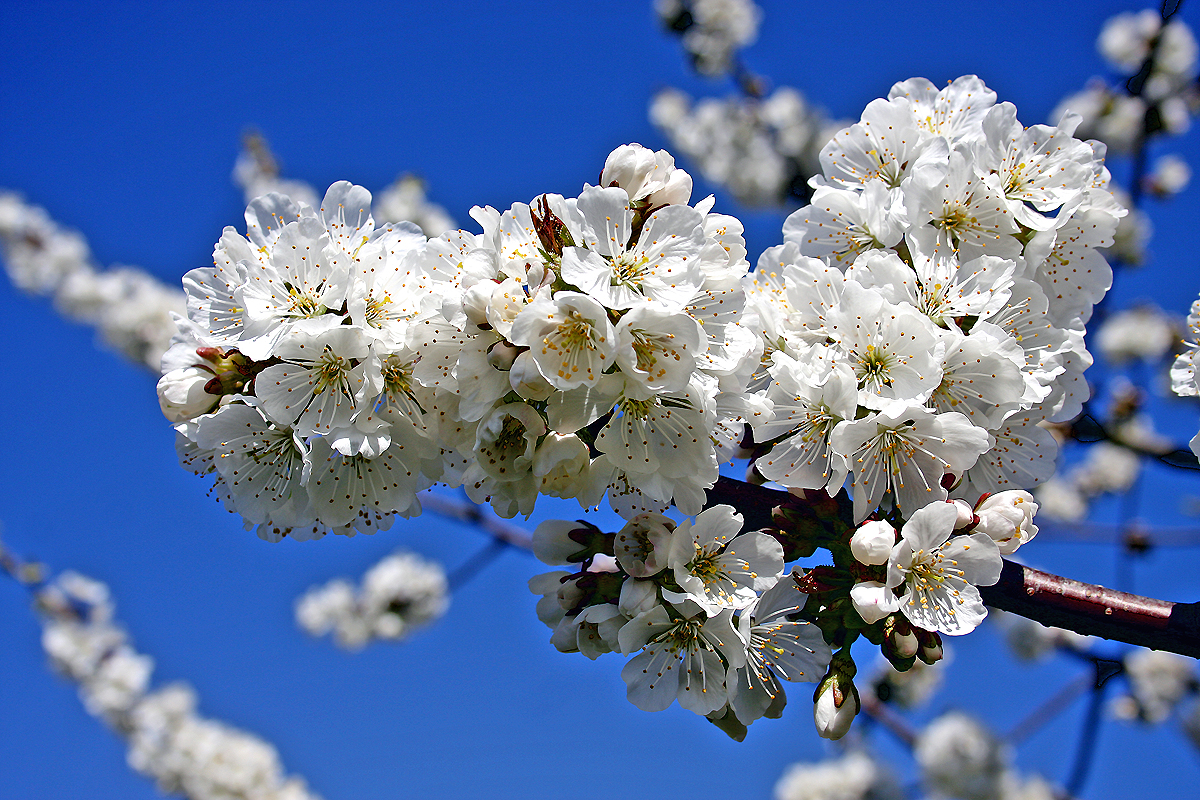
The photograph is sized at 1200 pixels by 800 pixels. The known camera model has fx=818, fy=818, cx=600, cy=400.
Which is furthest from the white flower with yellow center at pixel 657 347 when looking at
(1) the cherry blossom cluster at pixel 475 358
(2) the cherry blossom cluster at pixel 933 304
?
(2) the cherry blossom cluster at pixel 933 304

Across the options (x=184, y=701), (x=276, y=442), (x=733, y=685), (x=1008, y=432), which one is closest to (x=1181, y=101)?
(x=1008, y=432)

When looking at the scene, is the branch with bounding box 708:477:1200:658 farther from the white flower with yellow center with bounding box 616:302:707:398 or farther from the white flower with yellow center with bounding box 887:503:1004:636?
the white flower with yellow center with bounding box 616:302:707:398

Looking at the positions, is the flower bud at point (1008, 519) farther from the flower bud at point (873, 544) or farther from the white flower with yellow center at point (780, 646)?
the white flower with yellow center at point (780, 646)

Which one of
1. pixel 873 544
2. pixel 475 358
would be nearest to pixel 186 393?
pixel 475 358

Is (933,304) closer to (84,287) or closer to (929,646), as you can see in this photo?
A: (929,646)

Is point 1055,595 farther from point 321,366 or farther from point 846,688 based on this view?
point 321,366
